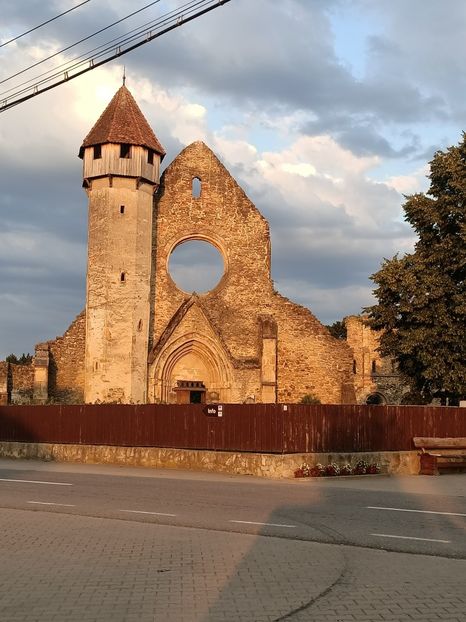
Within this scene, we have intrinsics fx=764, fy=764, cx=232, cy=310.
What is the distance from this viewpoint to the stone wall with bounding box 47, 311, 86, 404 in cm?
3328

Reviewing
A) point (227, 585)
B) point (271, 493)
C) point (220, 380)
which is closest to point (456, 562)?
point (227, 585)

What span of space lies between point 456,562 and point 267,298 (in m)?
25.9

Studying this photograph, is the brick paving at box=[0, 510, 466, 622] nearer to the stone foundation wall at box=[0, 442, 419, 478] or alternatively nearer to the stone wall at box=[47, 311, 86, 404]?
the stone foundation wall at box=[0, 442, 419, 478]

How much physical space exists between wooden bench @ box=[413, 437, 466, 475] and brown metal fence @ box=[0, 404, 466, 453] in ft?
2.69

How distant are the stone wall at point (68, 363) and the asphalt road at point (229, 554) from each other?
17.4 meters

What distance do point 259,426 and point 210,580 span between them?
39.8 feet

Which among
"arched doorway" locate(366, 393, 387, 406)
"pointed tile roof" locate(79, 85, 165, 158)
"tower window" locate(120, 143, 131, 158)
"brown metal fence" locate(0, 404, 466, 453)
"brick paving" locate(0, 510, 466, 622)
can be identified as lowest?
"brick paving" locate(0, 510, 466, 622)

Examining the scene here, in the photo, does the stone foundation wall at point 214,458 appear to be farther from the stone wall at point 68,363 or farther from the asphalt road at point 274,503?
the stone wall at point 68,363

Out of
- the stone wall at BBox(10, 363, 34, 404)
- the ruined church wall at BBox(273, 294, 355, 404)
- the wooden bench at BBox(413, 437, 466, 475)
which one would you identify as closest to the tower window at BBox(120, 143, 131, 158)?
the ruined church wall at BBox(273, 294, 355, 404)

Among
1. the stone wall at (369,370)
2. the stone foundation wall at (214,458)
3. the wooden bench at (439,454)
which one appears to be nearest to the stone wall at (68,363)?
the stone foundation wall at (214,458)

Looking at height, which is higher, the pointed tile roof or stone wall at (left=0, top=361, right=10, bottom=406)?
the pointed tile roof

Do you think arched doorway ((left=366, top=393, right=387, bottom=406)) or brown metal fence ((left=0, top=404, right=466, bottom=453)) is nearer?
brown metal fence ((left=0, top=404, right=466, bottom=453))

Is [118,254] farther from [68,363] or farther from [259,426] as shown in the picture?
[259,426]

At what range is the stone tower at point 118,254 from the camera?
3023 cm
